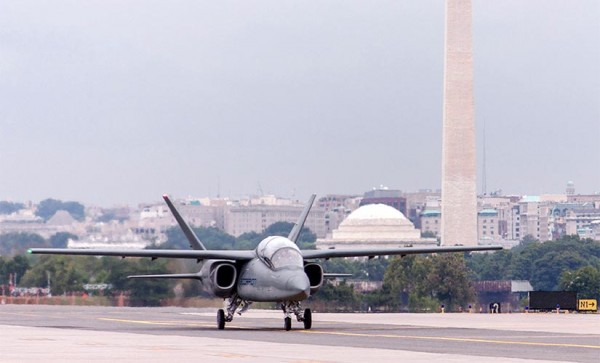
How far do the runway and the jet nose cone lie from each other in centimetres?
120

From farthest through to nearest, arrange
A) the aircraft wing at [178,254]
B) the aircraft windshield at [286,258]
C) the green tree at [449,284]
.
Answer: the green tree at [449,284] → the aircraft wing at [178,254] → the aircraft windshield at [286,258]

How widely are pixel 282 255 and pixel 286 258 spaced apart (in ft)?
0.73

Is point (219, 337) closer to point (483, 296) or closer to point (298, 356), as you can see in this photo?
point (298, 356)

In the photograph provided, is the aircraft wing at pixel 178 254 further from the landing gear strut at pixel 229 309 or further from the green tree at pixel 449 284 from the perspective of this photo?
the green tree at pixel 449 284

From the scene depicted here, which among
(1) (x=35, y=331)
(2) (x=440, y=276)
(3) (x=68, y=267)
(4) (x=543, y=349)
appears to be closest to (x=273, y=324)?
(1) (x=35, y=331)

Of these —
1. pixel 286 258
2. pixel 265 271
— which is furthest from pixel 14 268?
pixel 286 258

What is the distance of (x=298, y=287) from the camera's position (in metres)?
51.4

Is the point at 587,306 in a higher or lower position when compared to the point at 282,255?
lower

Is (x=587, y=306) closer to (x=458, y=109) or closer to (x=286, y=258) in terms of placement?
(x=286, y=258)

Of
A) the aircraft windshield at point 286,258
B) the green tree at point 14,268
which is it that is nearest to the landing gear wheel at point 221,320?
the aircraft windshield at point 286,258

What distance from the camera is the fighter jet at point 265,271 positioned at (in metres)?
52.2

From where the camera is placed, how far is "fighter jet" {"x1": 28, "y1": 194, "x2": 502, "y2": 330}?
52188 millimetres

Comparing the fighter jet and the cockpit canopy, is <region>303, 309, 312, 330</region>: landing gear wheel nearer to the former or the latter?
the fighter jet

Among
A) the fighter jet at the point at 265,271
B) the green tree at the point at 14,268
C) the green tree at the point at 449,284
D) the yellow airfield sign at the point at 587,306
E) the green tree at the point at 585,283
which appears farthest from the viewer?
the green tree at the point at 449,284
